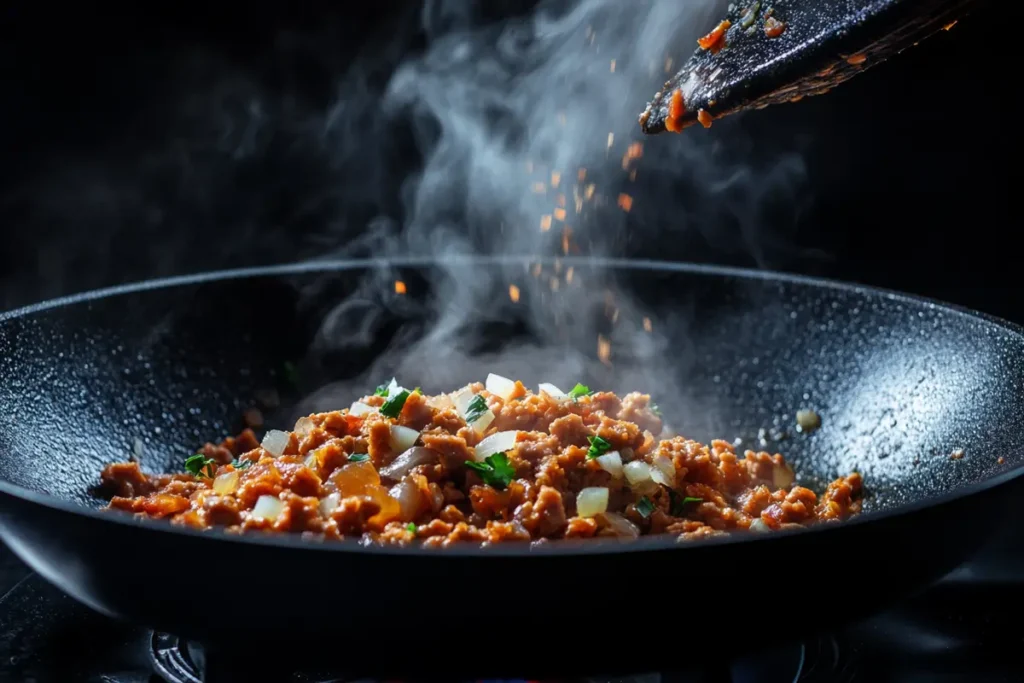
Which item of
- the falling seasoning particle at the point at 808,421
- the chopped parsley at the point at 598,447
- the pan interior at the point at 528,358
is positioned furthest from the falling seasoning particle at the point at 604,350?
the chopped parsley at the point at 598,447

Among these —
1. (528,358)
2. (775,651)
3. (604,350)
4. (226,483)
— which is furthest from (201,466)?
(775,651)

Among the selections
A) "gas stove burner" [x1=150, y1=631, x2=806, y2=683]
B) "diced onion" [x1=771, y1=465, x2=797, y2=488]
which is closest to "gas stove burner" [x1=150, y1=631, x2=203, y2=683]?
"gas stove burner" [x1=150, y1=631, x2=806, y2=683]

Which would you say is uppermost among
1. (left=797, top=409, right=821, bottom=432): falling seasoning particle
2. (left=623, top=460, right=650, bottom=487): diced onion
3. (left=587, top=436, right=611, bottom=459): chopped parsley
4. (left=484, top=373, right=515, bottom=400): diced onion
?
(left=484, top=373, right=515, bottom=400): diced onion

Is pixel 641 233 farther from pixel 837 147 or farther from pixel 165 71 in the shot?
pixel 165 71

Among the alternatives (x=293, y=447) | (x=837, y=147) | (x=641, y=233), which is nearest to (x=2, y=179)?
(x=293, y=447)

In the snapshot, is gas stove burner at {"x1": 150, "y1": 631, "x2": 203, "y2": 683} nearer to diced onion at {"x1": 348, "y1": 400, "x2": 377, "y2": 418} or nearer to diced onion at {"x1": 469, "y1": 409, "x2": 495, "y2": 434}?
diced onion at {"x1": 348, "y1": 400, "x2": 377, "y2": 418}

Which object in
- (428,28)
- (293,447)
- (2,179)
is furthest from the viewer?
(428,28)
